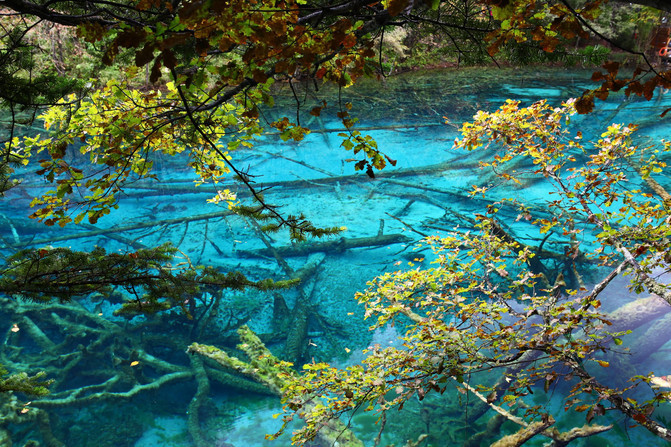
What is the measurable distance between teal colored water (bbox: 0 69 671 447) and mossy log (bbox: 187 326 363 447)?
155mm

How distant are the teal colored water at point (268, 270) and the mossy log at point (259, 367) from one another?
0.15 metres

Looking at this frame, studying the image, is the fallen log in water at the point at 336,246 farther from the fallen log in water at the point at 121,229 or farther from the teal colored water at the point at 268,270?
the fallen log in water at the point at 121,229

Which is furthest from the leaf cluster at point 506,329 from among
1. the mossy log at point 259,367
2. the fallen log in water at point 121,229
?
the fallen log in water at point 121,229

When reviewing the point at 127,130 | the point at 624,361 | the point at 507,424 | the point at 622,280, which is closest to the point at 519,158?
the point at 622,280

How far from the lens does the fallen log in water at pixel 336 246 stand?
17.8ft

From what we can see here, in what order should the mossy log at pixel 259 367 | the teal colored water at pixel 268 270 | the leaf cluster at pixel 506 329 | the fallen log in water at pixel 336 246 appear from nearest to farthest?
the leaf cluster at pixel 506 329 → the mossy log at pixel 259 367 → the teal colored water at pixel 268 270 → the fallen log in water at pixel 336 246

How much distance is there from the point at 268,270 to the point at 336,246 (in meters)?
0.85

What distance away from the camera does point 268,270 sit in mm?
5156

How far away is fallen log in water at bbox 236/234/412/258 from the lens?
542 centimetres

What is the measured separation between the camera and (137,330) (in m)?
4.57

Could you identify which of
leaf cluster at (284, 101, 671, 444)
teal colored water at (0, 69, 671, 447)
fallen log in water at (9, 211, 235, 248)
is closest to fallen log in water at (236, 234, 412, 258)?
teal colored water at (0, 69, 671, 447)

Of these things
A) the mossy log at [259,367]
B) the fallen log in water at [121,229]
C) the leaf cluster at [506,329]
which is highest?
the leaf cluster at [506,329]

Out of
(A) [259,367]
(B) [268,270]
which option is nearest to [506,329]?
(A) [259,367]

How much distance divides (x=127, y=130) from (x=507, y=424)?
3.28m
